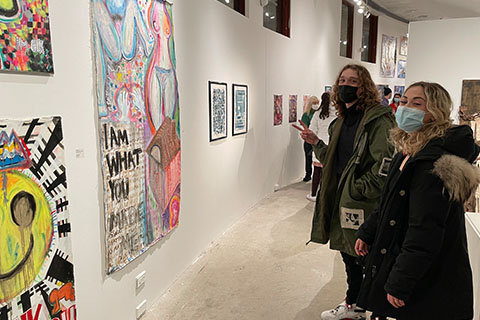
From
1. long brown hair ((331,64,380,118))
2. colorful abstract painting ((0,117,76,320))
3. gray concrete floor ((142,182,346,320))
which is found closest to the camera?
colorful abstract painting ((0,117,76,320))

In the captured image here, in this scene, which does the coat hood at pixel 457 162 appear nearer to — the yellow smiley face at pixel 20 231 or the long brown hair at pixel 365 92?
the long brown hair at pixel 365 92

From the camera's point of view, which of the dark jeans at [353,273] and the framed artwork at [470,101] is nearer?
the dark jeans at [353,273]

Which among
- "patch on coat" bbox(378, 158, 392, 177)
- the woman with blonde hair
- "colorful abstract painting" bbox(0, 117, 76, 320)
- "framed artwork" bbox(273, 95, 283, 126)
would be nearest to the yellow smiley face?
"colorful abstract painting" bbox(0, 117, 76, 320)

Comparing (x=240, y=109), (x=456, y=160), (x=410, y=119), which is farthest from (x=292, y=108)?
(x=456, y=160)

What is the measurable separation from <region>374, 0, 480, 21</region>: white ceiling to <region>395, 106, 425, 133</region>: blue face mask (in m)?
9.82

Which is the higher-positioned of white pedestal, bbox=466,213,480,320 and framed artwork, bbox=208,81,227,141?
framed artwork, bbox=208,81,227,141

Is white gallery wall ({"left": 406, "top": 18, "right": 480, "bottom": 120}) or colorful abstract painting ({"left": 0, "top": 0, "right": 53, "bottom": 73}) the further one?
white gallery wall ({"left": 406, "top": 18, "right": 480, "bottom": 120})

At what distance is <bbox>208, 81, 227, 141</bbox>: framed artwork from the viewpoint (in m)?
4.03

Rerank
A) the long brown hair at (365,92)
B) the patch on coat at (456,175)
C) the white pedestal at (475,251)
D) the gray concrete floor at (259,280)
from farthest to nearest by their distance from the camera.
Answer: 1. the gray concrete floor at (259,280)
2. the long brown hair at (365,92)
3. the white pedestal at (475,251)
4. the patch on coat at (456,175)

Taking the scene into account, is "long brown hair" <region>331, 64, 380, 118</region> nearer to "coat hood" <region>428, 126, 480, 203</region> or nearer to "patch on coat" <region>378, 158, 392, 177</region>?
"patch on coat" <region>378, 158, 392, 177</region>

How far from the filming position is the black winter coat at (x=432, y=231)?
60.8 inches

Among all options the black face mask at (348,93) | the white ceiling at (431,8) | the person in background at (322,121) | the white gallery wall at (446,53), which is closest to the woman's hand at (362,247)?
the black face mask at (348,93)

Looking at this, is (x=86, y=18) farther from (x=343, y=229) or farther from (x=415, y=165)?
(x=343, y=229)

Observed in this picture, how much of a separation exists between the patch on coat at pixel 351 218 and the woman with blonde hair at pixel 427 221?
65cm
